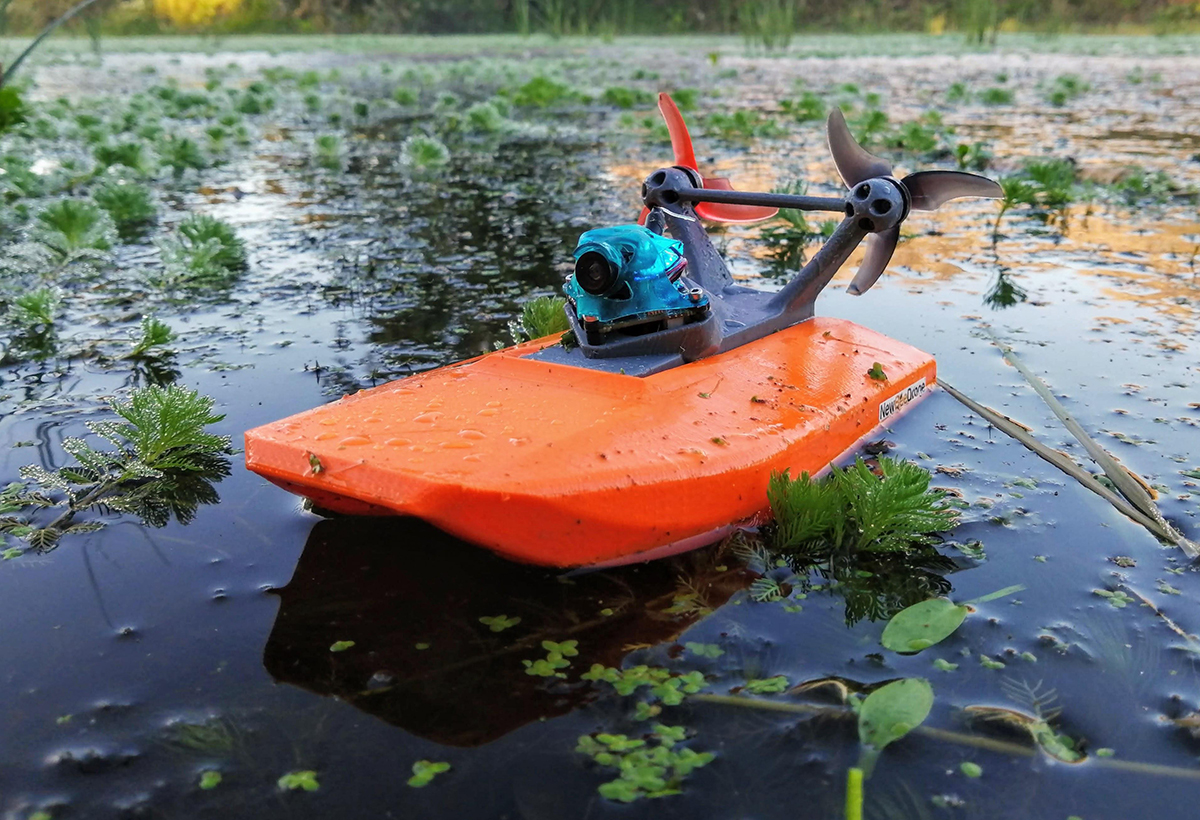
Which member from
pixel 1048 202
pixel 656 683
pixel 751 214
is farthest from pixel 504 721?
pixel 1048 202

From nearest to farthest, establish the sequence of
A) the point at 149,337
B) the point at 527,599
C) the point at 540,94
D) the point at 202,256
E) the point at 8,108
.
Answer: the point at 527,599, the point at 149,337, the point at 8,108, the point at 202,256, the point at 540,94

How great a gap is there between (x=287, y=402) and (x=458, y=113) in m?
10.1

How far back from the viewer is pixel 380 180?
335 inches

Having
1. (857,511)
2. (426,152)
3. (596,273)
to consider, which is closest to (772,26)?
(426,152)

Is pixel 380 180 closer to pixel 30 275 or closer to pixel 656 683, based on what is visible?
pixel 30 275

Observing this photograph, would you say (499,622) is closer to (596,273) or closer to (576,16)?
(596,273)

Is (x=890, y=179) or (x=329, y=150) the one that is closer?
Result: (x=890, y=179)

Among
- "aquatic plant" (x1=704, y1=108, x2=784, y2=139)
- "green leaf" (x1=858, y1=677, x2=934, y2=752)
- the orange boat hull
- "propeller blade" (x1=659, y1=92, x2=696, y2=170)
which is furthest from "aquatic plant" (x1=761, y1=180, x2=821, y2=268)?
"aquatic plant" (x1=704, y1=108, x2=784, y2=139)

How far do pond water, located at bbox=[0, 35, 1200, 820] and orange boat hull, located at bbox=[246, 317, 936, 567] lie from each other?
177 mm

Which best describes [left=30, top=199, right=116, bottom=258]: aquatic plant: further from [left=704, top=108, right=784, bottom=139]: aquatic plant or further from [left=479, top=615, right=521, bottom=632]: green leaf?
[left=704, top=108, right=784, bottom=139]: aquatic plant

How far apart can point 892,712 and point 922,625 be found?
0.32m

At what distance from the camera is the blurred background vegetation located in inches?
1416

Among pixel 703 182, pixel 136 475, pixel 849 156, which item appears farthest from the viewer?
pixel 703 182

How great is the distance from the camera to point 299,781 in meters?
1.87
